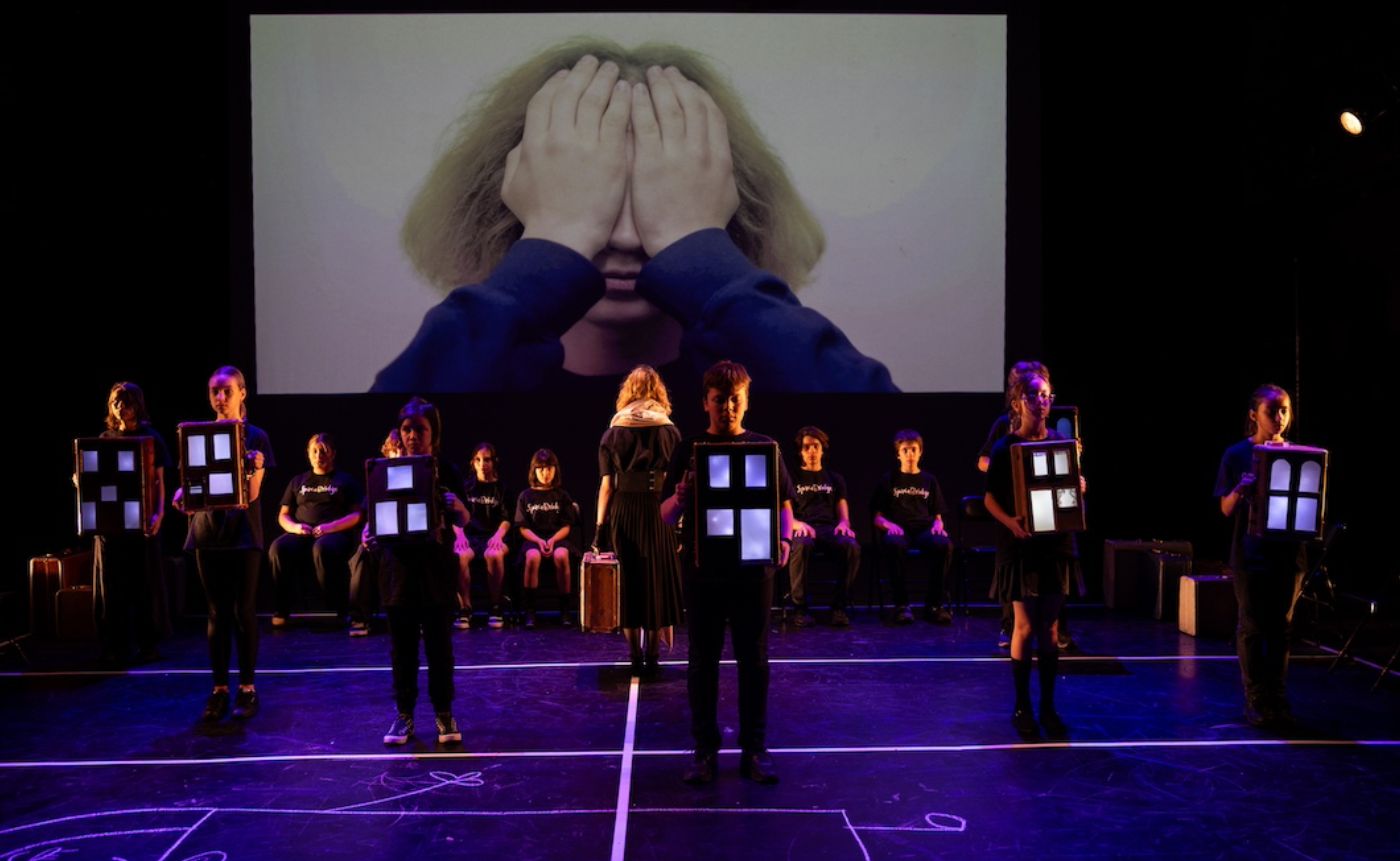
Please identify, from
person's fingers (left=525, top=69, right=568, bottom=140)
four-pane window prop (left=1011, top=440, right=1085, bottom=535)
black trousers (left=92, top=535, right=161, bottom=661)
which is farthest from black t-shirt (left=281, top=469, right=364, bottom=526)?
four-pane window prop (left=1011, top=440, right=1085, bottom=535)

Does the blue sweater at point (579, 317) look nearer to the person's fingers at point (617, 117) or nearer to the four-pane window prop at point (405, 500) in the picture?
the person's fingers at point (617, 117)

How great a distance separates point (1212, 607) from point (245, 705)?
5.69 metres

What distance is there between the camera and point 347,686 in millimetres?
5957

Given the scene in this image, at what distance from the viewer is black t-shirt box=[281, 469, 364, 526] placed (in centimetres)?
783

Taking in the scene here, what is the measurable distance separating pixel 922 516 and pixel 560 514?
255 centimetres

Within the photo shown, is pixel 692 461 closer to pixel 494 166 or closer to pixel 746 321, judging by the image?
pixel 746 321

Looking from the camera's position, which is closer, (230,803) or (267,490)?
(230,803)

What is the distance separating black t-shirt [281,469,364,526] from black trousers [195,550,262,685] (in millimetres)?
2653

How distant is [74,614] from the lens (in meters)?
7.25

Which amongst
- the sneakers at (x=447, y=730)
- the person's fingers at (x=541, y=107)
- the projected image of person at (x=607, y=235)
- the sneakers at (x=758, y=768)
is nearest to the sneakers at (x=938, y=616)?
the projected image of person at (x=607, y=235)

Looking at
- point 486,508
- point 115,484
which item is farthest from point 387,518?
point 486,508

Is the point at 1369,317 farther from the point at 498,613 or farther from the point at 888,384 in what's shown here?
the point at 498,613

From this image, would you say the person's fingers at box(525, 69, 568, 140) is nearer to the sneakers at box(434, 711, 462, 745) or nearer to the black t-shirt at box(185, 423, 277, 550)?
the black t-shirt at box(185, 423, 277, 550)

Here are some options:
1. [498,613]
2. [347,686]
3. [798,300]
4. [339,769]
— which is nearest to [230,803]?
[339,769]
